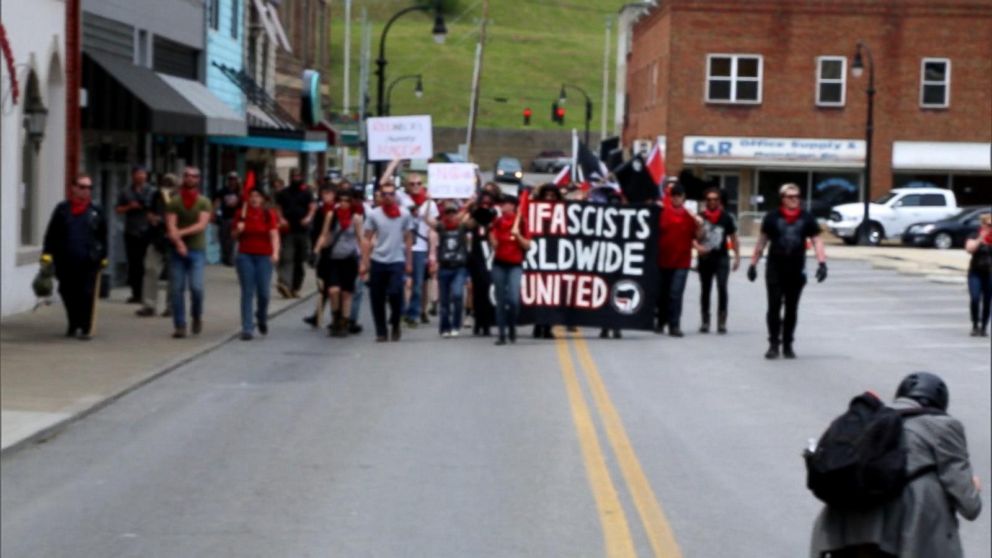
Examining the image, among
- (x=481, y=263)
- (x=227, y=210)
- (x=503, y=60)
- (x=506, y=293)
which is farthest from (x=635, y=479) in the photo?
(x=503, y=60)

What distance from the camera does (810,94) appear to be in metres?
40.7

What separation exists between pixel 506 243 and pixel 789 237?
11.0 ft

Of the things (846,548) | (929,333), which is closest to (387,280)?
(929,333)

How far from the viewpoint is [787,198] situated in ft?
64.3

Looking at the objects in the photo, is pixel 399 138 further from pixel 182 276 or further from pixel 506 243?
pixel 182 276

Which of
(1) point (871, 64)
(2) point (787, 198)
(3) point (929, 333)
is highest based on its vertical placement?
(1) point (871, 64)

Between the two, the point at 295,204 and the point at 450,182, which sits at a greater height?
the point at 450,182

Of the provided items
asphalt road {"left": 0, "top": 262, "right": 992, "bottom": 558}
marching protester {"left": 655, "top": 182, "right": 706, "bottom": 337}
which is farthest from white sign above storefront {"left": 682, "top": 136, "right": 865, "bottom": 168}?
asphalt road {"left": 0, "top": 262, "right": 992, "bottom": 558}

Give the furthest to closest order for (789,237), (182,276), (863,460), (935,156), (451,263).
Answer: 1. (935,156)
2. (451,263)
3. (182,276)
4. (789,237)
5. (863,460)

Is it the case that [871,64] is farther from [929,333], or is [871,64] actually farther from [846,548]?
[846,548]

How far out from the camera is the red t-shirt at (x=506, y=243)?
21047 mm

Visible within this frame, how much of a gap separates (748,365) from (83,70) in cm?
1236

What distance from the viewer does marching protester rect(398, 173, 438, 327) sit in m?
23.5

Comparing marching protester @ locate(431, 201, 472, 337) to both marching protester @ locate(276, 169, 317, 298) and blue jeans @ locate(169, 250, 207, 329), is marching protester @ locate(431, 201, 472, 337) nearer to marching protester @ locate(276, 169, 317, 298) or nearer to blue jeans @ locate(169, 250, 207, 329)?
blue jeans @ locate(169, 250, 207, 329)
